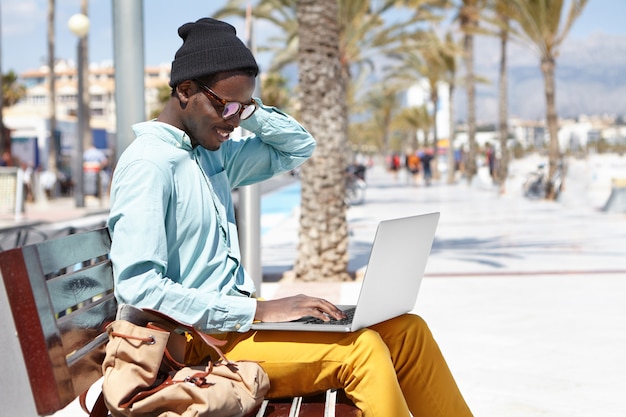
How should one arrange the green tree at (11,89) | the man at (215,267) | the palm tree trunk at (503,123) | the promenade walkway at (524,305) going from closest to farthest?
the man at (215,267) → the promenade walkway at (524,305) → the palm tree trunk at (503,123) → the green tree at (11,89)

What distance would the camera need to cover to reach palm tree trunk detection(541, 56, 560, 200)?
24.5m

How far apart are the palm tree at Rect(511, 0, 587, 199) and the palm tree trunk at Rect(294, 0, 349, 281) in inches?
619

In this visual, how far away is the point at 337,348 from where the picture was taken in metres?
2.35

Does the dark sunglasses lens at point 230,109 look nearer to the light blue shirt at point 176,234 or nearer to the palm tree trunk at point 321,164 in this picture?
the light blue shirt at point 176,234

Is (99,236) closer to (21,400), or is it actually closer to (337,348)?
(21,400)

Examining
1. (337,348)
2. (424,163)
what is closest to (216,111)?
(337,348)

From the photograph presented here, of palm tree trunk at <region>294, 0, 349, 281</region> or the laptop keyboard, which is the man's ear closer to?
the laptop keyboard

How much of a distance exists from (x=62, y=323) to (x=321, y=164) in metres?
6.78

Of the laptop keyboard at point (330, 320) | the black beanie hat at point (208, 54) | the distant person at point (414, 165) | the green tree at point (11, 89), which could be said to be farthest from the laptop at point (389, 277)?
the green tree at point (11, 89)

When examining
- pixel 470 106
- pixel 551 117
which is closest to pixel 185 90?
pixel 551 117

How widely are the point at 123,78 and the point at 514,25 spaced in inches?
871

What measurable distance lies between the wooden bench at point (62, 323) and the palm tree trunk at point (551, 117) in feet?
75.1

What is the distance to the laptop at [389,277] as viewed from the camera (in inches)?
90.7

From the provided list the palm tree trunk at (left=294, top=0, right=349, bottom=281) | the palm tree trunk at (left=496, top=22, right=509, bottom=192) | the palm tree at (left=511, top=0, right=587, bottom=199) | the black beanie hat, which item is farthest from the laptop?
the palm tree trunk at (left=496, top=22, right=509, bottom=192)
